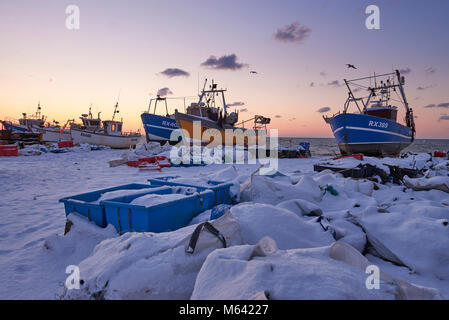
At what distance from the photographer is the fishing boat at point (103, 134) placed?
24.6m

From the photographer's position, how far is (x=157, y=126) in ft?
67.6

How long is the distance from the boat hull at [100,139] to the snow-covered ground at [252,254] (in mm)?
23032

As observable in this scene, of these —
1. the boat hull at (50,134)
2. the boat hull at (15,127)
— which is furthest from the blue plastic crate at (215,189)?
the boat hull at (15,127)

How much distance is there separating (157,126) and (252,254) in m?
20.2

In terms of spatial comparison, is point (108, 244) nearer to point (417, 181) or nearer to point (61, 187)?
point (61, 187)

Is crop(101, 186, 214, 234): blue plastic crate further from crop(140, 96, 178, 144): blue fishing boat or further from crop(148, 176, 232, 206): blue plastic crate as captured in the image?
crop(140, 96, 178, 144): blue fishing boat

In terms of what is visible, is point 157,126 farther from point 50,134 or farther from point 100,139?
point 50,134

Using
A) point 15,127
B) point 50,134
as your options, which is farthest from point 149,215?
point 15,127

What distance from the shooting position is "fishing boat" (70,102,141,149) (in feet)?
80.8

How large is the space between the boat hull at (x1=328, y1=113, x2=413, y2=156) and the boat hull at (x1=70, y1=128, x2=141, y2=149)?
65.9ft

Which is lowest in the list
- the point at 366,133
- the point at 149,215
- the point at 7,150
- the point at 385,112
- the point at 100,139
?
the point at 149,215

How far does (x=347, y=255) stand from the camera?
1542mm
